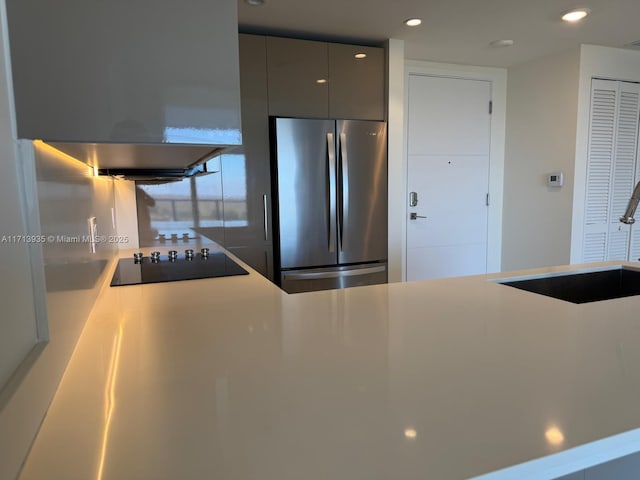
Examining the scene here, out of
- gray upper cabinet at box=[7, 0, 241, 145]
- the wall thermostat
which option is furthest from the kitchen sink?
the wall thermostat

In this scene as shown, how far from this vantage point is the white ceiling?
2.54 m

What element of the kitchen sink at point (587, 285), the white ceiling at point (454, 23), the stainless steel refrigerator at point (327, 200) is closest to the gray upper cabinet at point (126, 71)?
the kitchen sink at point (587, 285)

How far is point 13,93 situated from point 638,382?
1.19 meters

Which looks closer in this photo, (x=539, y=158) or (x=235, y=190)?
(x=235, y=190)

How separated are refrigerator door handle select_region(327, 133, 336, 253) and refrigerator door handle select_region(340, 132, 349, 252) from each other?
6 cm

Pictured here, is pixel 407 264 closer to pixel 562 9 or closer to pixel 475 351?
pixel 562 9

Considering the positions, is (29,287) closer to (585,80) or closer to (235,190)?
(235,190)

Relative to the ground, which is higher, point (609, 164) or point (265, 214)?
point (609, 164)

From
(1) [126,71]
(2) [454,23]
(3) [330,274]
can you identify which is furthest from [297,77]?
(1) [126,71]

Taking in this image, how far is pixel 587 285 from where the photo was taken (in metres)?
1.97

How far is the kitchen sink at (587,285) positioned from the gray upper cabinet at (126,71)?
1.50 m

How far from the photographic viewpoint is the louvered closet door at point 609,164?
3.47 m

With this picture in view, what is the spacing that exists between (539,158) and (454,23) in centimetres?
154

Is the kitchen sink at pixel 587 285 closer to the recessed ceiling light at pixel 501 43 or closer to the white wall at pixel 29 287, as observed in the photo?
the white wall at pixel 29 287
